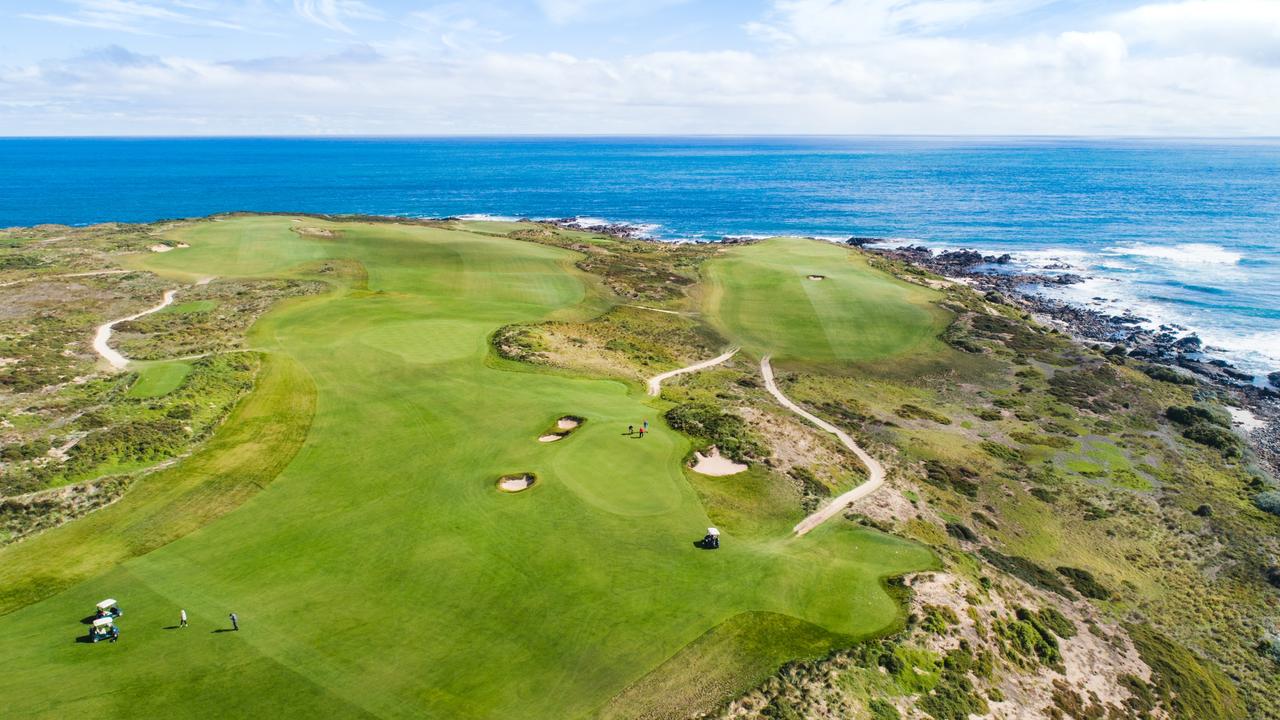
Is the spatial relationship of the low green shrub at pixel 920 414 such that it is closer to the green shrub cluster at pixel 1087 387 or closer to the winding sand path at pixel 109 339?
the green shrub cluster at pixel 1087 387

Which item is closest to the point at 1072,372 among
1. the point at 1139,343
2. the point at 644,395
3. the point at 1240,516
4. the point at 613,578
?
the point at 1139,343

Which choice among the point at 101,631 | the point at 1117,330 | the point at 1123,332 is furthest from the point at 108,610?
the point at 1117,330

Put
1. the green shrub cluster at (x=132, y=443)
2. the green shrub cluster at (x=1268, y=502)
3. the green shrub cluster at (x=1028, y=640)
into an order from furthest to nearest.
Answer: the green shrub cluster at (x=1268, y=502) < the green shrub cluster at (x=132, y=443) < the green shrub cluster at (x=1028, y=640)

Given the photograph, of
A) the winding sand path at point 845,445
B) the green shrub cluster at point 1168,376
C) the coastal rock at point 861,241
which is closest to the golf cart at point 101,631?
the winding sand path at point 845,445

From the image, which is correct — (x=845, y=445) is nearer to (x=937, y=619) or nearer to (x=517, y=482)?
(x=937, y=619)

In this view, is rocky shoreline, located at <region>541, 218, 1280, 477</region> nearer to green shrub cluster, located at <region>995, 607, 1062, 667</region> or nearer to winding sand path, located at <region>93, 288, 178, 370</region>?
green shrub cluster, located at <region>995, 607, 1062, 667</region>

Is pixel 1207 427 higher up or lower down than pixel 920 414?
higher up

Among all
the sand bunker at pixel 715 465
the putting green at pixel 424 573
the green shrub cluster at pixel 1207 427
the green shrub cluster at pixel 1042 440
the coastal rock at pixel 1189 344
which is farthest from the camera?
the coastal rock at pixel 1189 344
